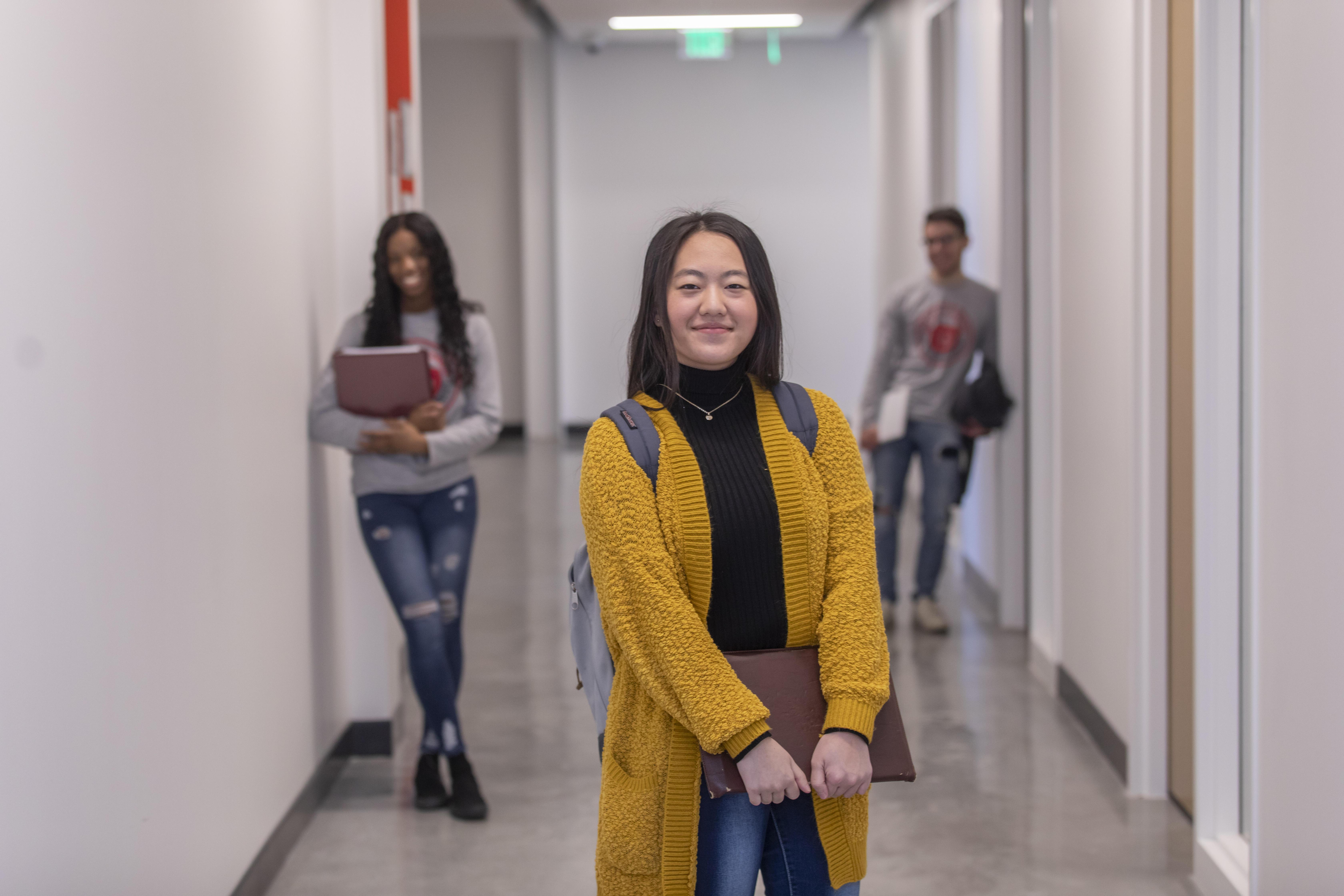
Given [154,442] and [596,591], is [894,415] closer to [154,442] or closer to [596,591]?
[154,442]

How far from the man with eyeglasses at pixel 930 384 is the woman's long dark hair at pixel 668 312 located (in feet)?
12.2

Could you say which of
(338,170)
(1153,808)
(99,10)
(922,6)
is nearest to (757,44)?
(922,6)

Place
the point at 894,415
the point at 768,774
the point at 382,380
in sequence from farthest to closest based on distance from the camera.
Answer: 1. the point at 894,415
2. the point at 382,380
3. the point at 768,774

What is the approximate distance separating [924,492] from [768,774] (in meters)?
4.17

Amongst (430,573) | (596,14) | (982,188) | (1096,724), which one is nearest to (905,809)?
(1096,724)

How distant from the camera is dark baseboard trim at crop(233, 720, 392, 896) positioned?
3115 mm

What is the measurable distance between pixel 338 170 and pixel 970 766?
272 cm

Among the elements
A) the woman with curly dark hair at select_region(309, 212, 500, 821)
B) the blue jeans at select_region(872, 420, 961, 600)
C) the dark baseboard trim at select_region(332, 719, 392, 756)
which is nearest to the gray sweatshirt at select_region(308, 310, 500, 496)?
the woman with curly dark hair at select_region(309, 212, 500, 821)

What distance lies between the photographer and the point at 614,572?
68.6 inches

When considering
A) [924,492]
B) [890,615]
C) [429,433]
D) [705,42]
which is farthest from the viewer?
[705,42]

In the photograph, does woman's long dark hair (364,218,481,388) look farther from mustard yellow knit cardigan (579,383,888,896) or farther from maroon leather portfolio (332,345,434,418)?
mustard yellow knit cardigan (579,383,888,896)

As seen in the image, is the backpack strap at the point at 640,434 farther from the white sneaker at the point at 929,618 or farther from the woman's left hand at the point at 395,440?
the white sneaker at the point at 929,618

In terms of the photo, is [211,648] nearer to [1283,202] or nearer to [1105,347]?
[1283,202]

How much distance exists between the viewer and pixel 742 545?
1.79 m
